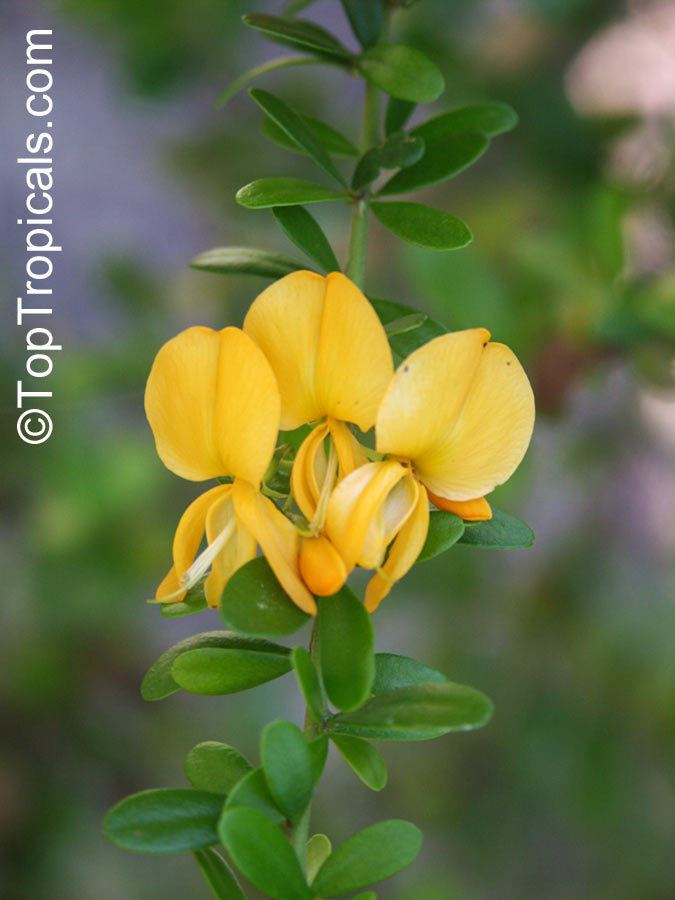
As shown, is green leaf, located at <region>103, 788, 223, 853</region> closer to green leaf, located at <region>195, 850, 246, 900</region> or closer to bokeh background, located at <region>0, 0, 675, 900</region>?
green leaf, located at <region>195, 850, 246, 900</region>

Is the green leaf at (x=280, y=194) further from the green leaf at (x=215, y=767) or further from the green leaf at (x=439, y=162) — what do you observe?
the green leaf at (x=215, y=767)

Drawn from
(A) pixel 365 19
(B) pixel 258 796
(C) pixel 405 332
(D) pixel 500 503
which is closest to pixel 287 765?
(B) pixel 258 796

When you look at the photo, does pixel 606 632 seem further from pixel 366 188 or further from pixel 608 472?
pixel 366 188

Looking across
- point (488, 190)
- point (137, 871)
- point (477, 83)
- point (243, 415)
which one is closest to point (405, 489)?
point (243, 415)

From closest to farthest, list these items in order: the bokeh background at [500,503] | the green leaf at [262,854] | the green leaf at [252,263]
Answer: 1. the green leaf at [262,854]
2. the green leaf at [252,263]
3. the bokeh background at [500,503]

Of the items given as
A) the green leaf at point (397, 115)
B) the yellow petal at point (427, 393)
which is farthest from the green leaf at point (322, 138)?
the yellow petal at point (427, 393)

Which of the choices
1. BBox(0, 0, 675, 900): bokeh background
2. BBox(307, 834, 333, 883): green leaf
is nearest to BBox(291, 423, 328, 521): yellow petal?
BBox(307, 834, 333, 883): green leaf
